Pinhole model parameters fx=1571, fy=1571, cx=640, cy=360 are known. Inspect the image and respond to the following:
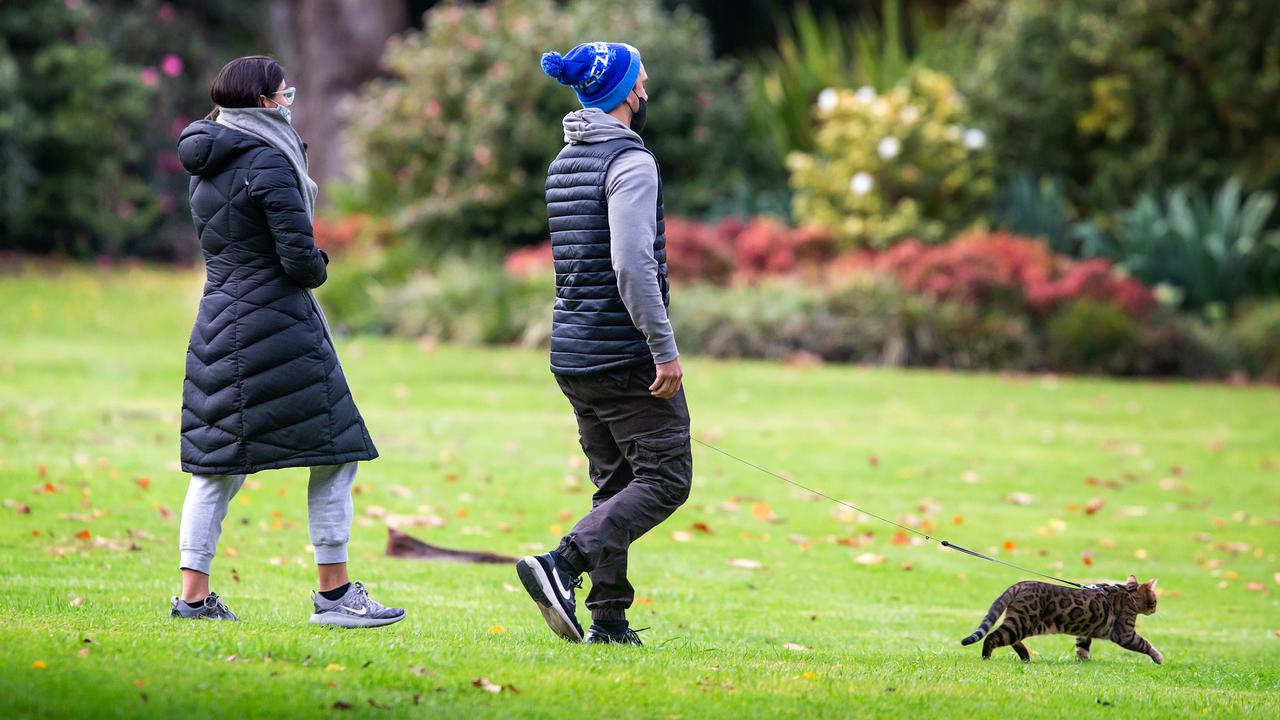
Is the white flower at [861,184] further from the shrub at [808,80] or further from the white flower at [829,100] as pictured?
the shrub at [808,80]

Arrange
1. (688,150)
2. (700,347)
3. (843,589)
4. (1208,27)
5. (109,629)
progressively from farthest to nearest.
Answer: (688,150) < (1208,27) < (700,347) < (843,589) < (109,629)

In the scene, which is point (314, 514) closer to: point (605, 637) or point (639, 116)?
point (605, 637)

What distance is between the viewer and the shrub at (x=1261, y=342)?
16.6 m

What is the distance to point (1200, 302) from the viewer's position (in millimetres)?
17984

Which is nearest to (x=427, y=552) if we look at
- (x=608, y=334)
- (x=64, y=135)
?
(x=608, y=334)

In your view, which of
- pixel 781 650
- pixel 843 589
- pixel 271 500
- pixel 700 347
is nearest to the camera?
pixel 781 650

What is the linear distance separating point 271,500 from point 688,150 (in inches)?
521

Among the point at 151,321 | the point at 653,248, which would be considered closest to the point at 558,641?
the point at 653,248

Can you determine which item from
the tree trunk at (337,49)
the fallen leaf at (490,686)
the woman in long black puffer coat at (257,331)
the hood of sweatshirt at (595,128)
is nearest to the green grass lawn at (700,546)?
the fallen leaf at (490,686)

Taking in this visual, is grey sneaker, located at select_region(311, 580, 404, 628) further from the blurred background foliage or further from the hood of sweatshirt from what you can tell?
the blurred background foliage

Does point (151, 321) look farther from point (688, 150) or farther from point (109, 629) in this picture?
point (109, 629)

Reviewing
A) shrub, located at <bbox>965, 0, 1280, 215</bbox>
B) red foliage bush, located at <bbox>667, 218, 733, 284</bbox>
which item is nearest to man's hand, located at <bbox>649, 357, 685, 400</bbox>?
red foliage bush, located at <bbox>667, 218, 733, 284</bbox>

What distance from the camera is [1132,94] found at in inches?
770

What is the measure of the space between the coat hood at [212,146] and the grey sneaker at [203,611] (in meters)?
1.44
